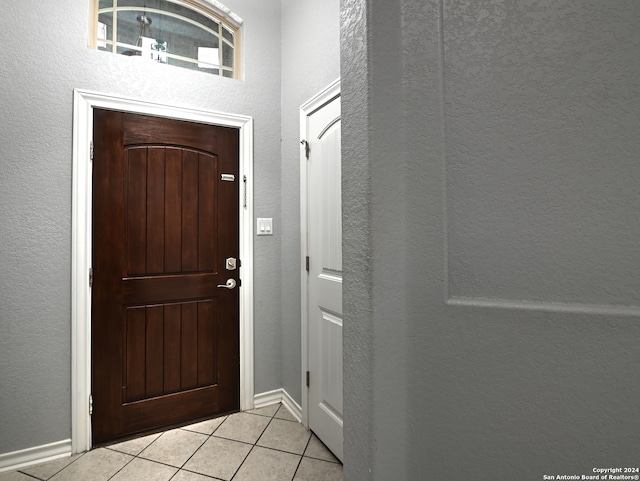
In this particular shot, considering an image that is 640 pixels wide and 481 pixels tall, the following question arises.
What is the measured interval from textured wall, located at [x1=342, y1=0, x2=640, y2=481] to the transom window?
1.82 metres

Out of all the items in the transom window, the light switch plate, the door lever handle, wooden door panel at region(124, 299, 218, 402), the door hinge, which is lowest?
wooden door panel at region(124, 299, 218, 402)

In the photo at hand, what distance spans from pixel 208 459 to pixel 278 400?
2.39 feet

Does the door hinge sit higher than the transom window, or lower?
lower

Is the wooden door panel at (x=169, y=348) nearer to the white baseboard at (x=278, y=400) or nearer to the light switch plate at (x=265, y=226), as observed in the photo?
the white baseboard at (x=278, y=400)

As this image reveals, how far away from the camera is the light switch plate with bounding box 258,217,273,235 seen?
2416 mm

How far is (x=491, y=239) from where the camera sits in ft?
2.55

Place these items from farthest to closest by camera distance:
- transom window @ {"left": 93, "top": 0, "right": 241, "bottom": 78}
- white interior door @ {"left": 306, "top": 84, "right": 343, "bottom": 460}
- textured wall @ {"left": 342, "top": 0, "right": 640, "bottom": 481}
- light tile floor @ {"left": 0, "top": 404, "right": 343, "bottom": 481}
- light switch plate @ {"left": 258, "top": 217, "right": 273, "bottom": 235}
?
light switch plate @ {"left": 258, "top": 217, "right": 273, "bottom": 235} → transom window @ {"left": 93, "top": 0, "right": 241, "bottom": 78} → white interior door @ {"left": 306, "top": 84, "right": 343, "bottom": 460} → light tile floor @ {"left": 0, "top": 404, "right": 343, "bottom": 481} → textured wall @ {"left": 342, "top": 0, "right": 640, "bottom": 481}

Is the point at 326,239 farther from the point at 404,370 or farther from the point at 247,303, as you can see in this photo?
the point at 404,370

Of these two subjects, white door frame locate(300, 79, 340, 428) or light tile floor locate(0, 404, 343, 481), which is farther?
white door frame locate(300, 79, 340, 428)

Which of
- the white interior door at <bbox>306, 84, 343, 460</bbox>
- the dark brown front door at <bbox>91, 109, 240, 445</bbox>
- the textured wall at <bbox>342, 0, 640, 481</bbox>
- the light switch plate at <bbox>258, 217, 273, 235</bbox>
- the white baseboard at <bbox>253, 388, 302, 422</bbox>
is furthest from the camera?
the light switch plate at <bbox>258, 217, 273, 235</bbox>

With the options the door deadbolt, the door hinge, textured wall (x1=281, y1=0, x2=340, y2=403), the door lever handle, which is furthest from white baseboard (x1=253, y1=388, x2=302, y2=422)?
the door hinge

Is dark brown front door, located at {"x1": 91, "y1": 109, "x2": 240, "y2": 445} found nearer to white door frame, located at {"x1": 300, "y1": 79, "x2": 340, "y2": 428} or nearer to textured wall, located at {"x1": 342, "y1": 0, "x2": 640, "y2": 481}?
→ white door frame, located at {"x1": 300, "y1": 79, "x2": 340, "y2": 428}

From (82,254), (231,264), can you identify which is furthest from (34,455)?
(231,264)

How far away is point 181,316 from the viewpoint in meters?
2.16
